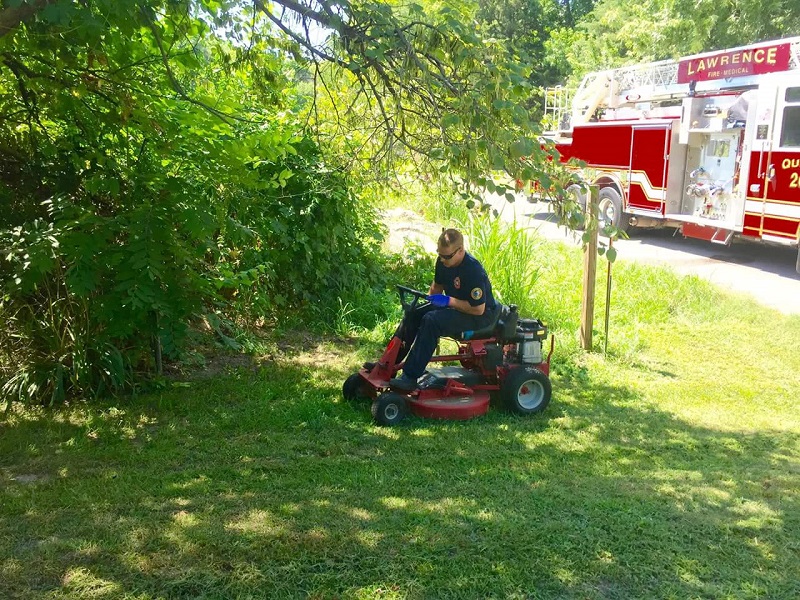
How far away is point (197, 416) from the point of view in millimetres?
5496

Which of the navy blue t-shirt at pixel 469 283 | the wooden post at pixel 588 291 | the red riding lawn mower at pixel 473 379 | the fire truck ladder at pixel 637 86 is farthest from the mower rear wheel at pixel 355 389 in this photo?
the fire truck ladder at pixel 637 86

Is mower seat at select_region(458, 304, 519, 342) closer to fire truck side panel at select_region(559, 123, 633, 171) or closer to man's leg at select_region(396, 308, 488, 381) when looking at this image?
man's leg at select_region(396, 308, 488, 381)

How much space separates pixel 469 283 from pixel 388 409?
1.06 meters

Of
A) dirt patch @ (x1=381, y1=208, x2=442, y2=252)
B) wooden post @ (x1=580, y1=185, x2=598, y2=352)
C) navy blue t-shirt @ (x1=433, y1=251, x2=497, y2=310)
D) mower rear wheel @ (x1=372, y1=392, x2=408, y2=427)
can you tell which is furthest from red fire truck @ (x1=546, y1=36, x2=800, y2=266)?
mower rear wheel @ (x1=372, y1=392, x2=408, y2=427)

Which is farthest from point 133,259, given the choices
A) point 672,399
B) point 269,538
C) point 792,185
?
point 792,185

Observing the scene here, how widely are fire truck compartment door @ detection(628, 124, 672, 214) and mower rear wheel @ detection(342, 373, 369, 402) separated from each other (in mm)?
10457

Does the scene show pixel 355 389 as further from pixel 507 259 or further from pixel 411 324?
pixel 507 259

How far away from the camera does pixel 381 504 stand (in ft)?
13.3

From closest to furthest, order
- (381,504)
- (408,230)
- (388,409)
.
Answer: (381,504) < (388,409) < (408,230)

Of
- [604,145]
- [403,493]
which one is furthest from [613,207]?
[403,493]

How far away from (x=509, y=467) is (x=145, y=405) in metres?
2.77

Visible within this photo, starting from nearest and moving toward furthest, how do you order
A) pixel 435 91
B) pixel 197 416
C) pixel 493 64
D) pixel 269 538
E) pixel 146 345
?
pixel 269 538 < pixel 493 64 < pixel 435 91 < pixel 197 416 < pixel 146 345

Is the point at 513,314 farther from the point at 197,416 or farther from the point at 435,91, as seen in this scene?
the point at 197,416

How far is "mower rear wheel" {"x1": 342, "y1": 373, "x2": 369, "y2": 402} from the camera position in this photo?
5.81 m
